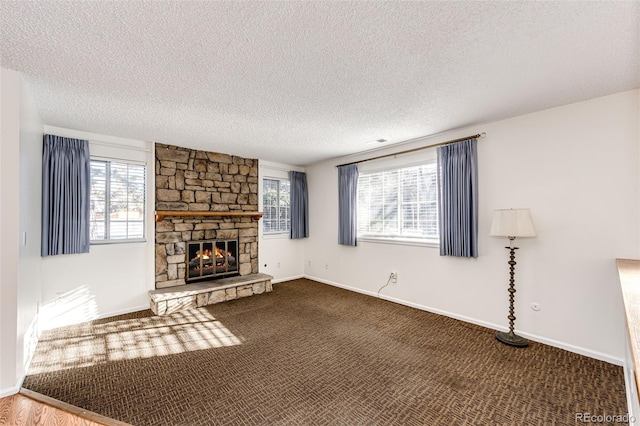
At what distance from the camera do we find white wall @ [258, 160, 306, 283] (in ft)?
18.8

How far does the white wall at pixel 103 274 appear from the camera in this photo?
3.58m

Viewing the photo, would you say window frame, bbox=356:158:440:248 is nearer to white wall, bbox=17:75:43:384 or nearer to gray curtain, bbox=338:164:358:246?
gray curtain, bbox=338:164:358:246

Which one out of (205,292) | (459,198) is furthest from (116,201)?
(459,198)

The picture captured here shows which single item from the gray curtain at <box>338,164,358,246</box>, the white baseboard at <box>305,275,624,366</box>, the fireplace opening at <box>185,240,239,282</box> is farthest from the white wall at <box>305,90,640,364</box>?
the fireplace opening at <box>185,240,239,282</box>

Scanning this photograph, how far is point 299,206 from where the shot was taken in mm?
6199

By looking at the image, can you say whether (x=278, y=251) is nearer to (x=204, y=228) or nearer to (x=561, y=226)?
(x=204, y=228)

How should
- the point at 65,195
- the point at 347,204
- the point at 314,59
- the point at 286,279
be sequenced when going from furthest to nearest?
the point at 286,279, the point at 347,204, the point at 65,195, the point at 314,59

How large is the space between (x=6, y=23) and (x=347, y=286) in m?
5.17

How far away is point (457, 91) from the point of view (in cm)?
264

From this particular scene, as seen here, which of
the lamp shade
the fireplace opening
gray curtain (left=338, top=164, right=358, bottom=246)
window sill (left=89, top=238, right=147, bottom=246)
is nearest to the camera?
the lamp shade

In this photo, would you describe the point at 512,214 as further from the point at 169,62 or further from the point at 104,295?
the point at 104,295

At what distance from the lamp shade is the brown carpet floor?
4.06ft

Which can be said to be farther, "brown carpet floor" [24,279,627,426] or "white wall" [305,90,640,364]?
"white wall" [305,90,640,364]

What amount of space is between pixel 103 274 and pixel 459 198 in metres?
5.09
